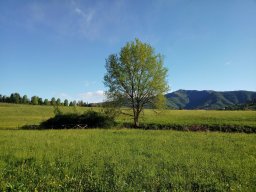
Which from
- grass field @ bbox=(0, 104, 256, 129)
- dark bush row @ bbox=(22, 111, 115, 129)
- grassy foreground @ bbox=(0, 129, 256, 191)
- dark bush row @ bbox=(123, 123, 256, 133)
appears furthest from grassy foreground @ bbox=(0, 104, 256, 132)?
grassy foreground @ bbox=(0, 129, 256, 191)

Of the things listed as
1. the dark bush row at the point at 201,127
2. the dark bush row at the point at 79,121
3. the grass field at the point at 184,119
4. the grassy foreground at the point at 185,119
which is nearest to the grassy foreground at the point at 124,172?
the dark bush row at the point at 201,127

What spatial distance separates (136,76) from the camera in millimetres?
52750

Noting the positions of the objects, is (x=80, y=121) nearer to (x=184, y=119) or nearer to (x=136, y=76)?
(x=136, y=76)

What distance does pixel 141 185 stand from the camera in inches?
436

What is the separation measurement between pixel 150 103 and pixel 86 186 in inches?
1708

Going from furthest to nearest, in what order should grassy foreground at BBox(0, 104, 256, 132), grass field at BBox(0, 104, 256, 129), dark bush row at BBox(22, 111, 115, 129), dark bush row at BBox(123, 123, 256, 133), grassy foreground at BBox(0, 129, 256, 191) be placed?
grass field at BBox(0, 104, 256, 129) → grassy foreground at BBox(0, 104, 256, 132) → dark bush row at BBox(22, 111, 115, 129) → dark bush row at BBox(123, 123, 256, 133) → grassy foreground at BBox(0, 129, 256, 191)

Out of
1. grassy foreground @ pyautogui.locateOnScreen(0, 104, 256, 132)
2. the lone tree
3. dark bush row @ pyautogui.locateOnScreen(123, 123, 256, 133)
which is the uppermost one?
the lone tree

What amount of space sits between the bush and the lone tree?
375cm

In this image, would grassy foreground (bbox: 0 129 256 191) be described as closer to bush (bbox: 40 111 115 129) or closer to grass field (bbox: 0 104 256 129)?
bush (bbox: 40 111 115 129)

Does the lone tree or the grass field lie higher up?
the lone tree

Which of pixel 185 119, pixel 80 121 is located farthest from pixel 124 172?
pixel 185 119

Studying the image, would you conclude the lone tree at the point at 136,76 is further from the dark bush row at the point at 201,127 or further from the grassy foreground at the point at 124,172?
the grassy foreground at the point at 124,172

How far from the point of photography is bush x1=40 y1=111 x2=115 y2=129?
52219mm

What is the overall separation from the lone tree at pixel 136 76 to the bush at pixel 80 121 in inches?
148
